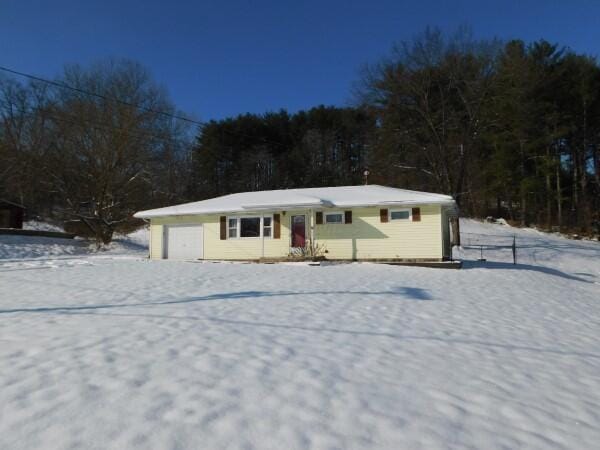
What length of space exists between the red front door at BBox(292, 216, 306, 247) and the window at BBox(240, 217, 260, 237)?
1658mm

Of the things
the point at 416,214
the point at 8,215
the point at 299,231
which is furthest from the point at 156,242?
the point at 8,215

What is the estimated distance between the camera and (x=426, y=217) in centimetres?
A: 1454

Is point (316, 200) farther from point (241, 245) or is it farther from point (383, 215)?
point (241, 245)

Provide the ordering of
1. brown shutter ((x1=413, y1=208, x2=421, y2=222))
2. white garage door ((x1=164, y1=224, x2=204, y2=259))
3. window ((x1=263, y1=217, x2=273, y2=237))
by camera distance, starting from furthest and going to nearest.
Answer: white garage door ((x1=164, y1=224, x2=204, y2=259)) → window ((x1=263, y1=217, x2=273, y2=237)) → brown shutter ((x1=413, y1=208, x2=421, y2=222))

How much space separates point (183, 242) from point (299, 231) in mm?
5817

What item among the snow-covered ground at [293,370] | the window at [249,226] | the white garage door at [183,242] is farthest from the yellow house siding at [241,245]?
the snow-covered ground at [293,370]

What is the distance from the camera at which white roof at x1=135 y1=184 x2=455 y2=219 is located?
14.7m

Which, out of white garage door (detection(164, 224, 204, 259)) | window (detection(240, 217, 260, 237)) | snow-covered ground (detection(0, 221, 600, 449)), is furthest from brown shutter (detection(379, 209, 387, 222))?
white garage door (detection(164, 224, 204, 259))

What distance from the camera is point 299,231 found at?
53.4ft

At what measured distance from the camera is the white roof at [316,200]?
1466 centimetres

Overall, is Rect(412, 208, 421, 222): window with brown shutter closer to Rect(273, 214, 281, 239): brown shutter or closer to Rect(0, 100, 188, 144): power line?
Rect(273, 214, 281, 239): brown shutter

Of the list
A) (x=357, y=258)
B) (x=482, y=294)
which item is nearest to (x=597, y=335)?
(x=482, y=294)

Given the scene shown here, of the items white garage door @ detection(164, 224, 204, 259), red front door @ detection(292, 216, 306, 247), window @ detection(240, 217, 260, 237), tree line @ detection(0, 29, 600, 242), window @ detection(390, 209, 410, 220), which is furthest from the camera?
tree line @ detection(0, 29, 600, 242)

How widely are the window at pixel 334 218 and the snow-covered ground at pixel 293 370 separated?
24.0 feet
